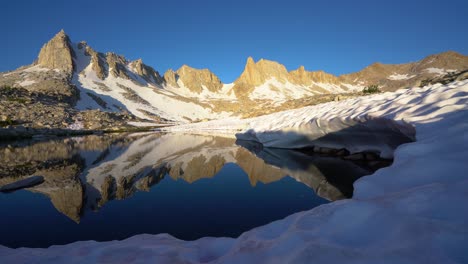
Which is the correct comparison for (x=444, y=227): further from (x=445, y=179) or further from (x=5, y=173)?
(x=5, y=173)

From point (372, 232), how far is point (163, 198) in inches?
359

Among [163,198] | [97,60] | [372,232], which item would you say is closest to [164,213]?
[163,198]

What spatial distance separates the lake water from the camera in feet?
24.3

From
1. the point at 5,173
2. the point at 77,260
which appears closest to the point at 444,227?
the point at 77,260

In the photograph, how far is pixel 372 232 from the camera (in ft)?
8.59

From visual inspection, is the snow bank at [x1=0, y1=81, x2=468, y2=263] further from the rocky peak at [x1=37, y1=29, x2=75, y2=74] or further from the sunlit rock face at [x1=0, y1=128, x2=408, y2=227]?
the rocky peak at [x1=37, y1=29, x2=75, y2=74]

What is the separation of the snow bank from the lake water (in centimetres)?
293

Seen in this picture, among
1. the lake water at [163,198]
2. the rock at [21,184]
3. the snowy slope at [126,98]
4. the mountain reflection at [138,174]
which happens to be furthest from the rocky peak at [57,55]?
the lake water at [163,198]

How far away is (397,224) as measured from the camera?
8.42 ft

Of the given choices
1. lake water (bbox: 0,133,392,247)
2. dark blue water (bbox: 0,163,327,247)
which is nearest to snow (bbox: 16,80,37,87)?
lake water (bbox: 0,133,392,247)

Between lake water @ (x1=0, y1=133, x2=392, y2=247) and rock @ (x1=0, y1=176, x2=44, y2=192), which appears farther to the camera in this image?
rock @ (x1=0, y1=176, x2=44, y2=192)

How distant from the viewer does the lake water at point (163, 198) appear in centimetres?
739

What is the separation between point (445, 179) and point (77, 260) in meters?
5.51

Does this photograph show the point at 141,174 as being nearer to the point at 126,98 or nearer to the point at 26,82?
the point at 126,98
